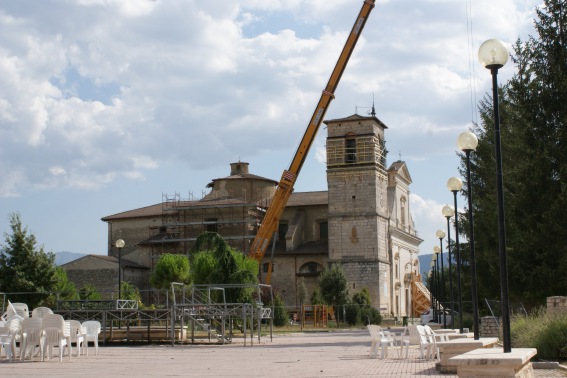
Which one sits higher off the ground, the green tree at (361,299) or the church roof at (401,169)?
the church roof at (401,169)

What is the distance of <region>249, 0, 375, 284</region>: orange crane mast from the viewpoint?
165ft

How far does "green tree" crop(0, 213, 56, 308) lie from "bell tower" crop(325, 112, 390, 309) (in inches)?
1056

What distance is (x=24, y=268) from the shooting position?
1405 inches

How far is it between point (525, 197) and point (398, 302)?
134 ft

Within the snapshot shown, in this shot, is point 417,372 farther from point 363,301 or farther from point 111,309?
point 363,301

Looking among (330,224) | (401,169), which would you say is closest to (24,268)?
(330,224)

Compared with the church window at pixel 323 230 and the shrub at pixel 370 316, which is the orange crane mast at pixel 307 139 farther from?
the church window at pixel 323 230

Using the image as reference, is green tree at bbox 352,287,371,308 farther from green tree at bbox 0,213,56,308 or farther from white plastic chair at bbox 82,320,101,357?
Result: white plastic chair at bbox 82,320,101,357

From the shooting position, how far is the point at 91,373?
13234 millimetres

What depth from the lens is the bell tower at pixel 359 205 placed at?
58.2 metres

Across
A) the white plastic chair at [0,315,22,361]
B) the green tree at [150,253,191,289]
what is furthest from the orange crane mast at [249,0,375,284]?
the white plastic chair at [0,315,22,361]

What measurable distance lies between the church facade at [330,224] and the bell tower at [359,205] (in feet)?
0.24

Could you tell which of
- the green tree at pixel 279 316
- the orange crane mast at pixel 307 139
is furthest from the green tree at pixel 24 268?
the orange crane mast at pixel 307 139

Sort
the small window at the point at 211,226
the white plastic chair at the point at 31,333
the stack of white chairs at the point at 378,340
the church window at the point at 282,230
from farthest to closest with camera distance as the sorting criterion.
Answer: the church window at the point at 282,230, the small window at the point at 211,226, the stack of white chairs at the point at 378,340, the white plastic chair at the point at 31,333
